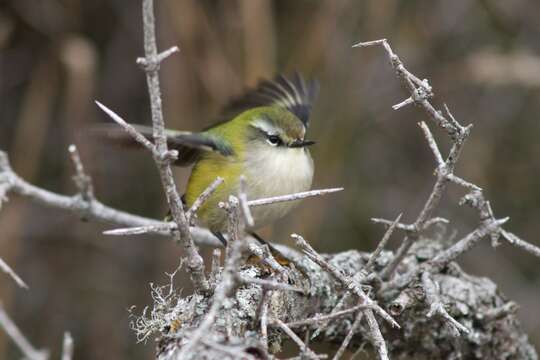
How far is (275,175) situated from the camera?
4004 mm

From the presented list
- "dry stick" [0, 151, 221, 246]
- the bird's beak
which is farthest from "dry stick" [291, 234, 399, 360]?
the bird's beak

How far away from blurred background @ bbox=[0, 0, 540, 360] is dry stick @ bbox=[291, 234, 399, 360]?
10.8 feet

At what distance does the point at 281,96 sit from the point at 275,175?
1.05 m

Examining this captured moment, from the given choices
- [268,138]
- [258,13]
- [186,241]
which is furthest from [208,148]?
→ [186,241]

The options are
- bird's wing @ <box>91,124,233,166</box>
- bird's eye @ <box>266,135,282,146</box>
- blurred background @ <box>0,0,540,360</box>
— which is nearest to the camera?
bird's wing @ <box>91,124,233,166</box>

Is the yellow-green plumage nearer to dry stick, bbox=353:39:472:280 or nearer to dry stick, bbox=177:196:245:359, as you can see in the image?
dry stick, bbox=353:39:472:280

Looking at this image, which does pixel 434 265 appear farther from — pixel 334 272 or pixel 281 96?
pixel 281 96

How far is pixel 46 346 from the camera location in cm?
562

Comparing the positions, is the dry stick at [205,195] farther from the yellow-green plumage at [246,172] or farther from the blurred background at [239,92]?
the blurred background at [239,92]

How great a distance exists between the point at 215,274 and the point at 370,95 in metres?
3.90

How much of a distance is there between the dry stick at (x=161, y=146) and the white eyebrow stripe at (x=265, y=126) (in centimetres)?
195

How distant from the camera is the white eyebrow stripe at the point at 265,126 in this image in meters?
4.17

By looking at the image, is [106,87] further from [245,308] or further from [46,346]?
[245,308]

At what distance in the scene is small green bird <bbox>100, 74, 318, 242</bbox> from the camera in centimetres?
397
